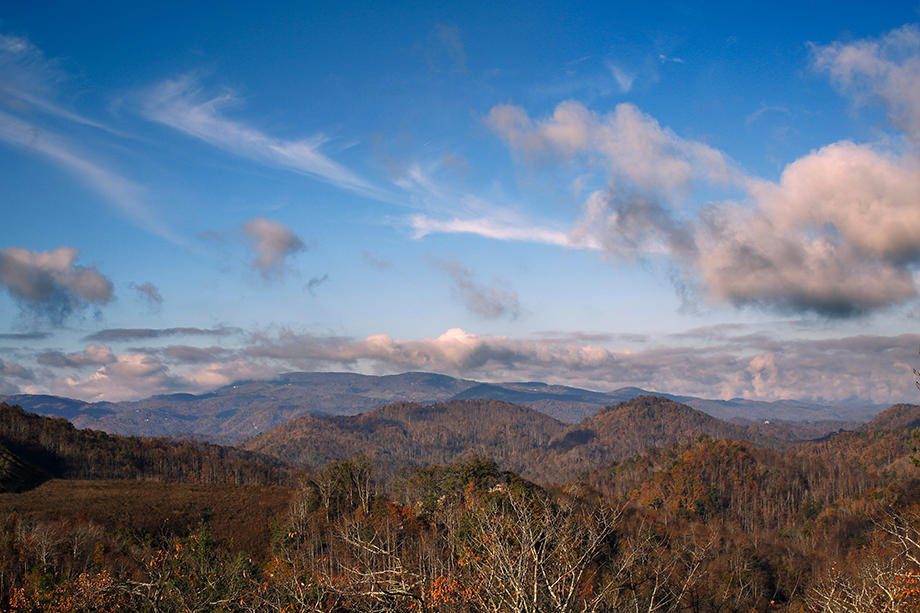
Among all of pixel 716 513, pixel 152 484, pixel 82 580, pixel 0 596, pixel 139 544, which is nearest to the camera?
pixel 82 580

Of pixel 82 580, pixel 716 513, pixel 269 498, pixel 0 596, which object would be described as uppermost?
pixel 82 580

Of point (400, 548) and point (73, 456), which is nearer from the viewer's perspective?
point (400, 548)

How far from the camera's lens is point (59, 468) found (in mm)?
152375

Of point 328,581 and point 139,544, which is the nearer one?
point 328,581

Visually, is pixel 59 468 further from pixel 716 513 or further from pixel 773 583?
pixel 716 513

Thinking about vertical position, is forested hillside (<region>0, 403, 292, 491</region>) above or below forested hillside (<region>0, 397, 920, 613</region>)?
below

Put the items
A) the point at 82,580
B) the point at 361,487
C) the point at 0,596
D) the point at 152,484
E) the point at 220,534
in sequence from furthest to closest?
the point at 152,484
the point at 361,487
the point at 220,534
the point at 0,596
the point at 82,580

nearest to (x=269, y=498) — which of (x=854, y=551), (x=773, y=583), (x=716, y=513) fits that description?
(x=773, y=583)

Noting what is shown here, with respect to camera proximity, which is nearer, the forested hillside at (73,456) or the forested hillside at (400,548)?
the forested hillside at (400,548)

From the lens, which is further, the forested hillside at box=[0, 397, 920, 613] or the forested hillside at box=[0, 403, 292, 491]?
the forested hillside at box=[0, 403, 292, 491]

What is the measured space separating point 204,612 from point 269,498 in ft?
315

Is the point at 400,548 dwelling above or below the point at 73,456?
above

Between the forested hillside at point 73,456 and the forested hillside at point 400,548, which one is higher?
the forested hillside at point 400,548

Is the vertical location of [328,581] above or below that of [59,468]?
above
